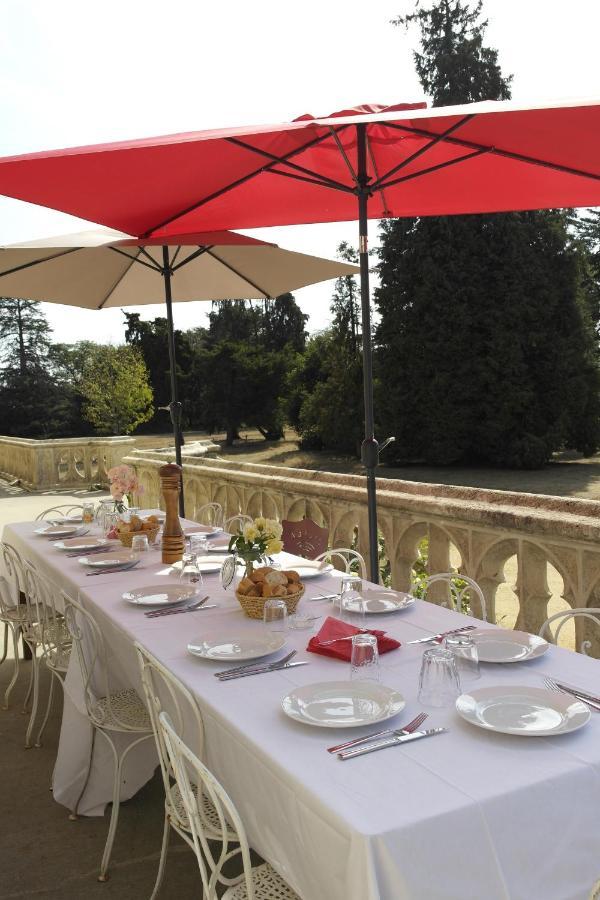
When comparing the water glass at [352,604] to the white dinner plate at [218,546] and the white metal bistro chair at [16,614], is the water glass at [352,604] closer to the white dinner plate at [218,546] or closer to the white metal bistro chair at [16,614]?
the white dinner plate at [218,546]

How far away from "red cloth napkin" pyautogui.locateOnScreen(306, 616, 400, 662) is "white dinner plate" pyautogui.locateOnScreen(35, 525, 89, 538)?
8.98 feet

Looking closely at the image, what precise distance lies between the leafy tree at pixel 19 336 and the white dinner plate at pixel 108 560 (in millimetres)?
44696

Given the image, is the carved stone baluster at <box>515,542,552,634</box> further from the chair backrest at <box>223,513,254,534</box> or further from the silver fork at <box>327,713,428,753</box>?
the chair backrest at <box>223,513,254,534</box>

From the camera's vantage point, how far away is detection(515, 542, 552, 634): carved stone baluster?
3727 millimetres

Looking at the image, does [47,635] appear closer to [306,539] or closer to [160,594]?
[160,594]

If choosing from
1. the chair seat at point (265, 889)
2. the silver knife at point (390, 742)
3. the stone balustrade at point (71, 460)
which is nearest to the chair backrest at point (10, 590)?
the chair seat at point (265, 889)

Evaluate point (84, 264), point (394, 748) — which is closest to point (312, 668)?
point (394, 748)

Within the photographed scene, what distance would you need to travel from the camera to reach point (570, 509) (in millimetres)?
4102

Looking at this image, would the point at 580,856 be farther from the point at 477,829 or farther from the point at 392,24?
the point at 392,24

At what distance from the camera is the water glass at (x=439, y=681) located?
201cm

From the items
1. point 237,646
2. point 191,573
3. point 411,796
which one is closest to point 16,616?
point 191,573

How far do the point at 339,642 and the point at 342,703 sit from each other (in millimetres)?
473

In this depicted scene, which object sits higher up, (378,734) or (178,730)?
(378,734)

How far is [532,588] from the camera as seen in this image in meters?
3.75
